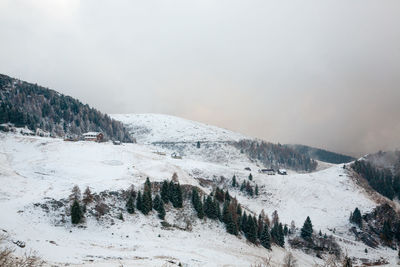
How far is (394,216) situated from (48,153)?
145999 millimetres

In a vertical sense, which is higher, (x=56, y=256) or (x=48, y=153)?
(x=48, y=153)

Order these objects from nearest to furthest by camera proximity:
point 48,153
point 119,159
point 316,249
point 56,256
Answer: point 56,256 → point 316,249 → point 48,153 → point 119,159

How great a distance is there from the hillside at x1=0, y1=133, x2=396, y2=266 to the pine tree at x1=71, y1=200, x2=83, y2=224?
156cm

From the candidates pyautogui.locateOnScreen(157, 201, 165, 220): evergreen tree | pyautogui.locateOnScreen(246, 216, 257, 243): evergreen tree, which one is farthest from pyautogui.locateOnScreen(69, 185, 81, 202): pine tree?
pyautogui.locateOnScreen(246, 216, 257, 243): evergreen tree

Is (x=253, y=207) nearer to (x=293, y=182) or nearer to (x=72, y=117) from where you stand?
(x=293, y=182)

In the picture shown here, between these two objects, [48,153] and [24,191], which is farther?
[48,153]

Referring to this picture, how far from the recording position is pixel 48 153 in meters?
98.7

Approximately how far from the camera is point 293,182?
434 ft

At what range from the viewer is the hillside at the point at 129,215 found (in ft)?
156

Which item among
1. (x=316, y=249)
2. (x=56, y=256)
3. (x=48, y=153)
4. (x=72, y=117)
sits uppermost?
(x=72, y=117)

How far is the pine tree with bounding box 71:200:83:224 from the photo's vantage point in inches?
2242

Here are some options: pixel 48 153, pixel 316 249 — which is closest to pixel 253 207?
pixel 316 249

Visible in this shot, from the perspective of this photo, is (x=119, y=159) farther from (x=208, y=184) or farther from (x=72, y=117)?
(x=72, y=117)

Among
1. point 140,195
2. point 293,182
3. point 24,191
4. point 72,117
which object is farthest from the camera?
point 72,117
